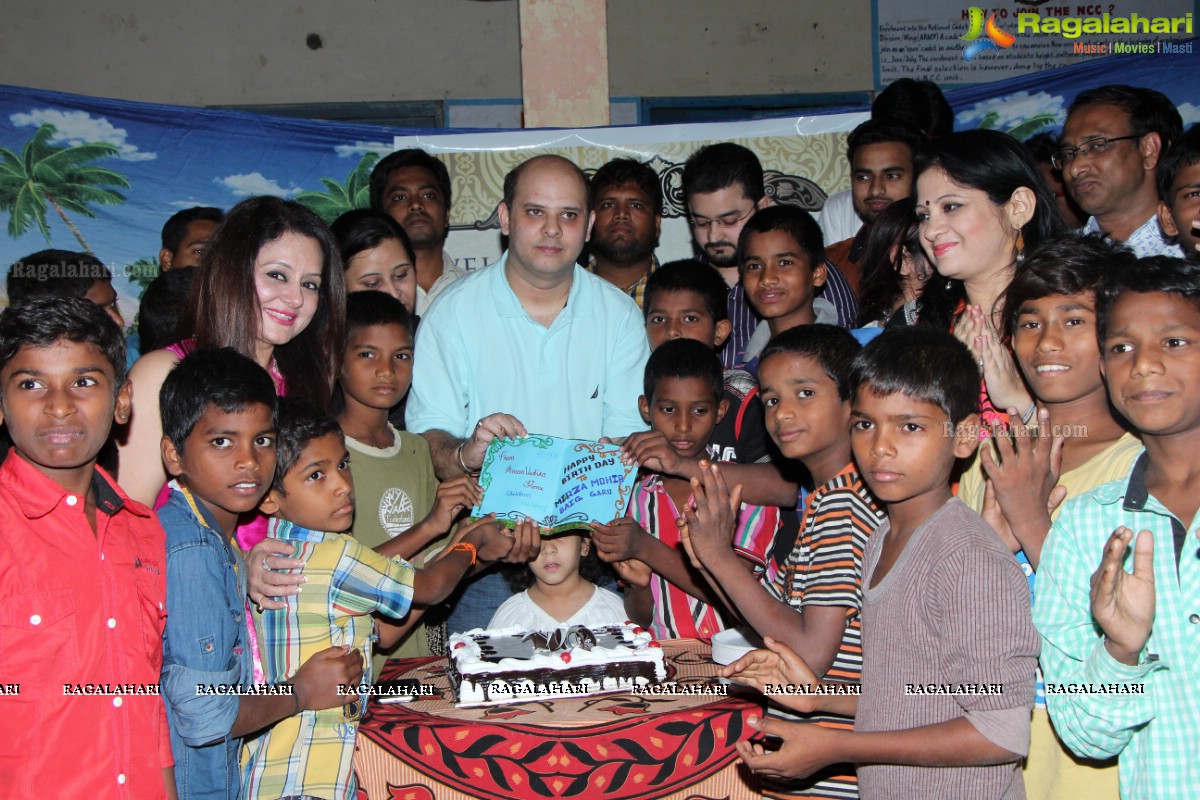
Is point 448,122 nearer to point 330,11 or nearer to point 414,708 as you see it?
point 330,11

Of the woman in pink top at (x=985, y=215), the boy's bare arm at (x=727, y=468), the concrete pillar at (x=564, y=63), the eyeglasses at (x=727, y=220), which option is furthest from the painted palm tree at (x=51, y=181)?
the woman in pink top at (x=985, y=215)

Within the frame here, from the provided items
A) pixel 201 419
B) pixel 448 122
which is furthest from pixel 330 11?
pixel 201 419

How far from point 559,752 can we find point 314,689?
0.73 metres

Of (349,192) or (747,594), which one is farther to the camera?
(349,192)

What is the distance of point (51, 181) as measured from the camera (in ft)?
19.4

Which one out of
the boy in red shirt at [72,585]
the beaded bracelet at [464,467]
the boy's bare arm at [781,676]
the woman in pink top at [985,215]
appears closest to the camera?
the boy in red shirt at [72,585]

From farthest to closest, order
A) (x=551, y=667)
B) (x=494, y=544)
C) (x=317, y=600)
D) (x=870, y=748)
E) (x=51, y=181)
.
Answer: (x=51, y=181)
(x=494, y=544)
(x=551, y=667)
(x=317, y=600)
(x=870, y=748)

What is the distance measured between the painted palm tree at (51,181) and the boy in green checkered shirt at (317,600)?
3609 millimetres

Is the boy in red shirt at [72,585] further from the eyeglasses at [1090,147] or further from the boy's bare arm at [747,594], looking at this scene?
the eyeglasses at [1090,147]

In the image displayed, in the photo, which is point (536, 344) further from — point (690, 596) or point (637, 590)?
point (690, 596)

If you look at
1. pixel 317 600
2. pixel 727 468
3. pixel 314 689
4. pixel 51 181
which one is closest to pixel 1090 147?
pixel 727 468

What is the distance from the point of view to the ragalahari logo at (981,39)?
9.77 meters

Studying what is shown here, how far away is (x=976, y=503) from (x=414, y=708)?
5.91 ft

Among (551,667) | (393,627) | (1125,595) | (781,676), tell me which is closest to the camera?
(1125,595)
